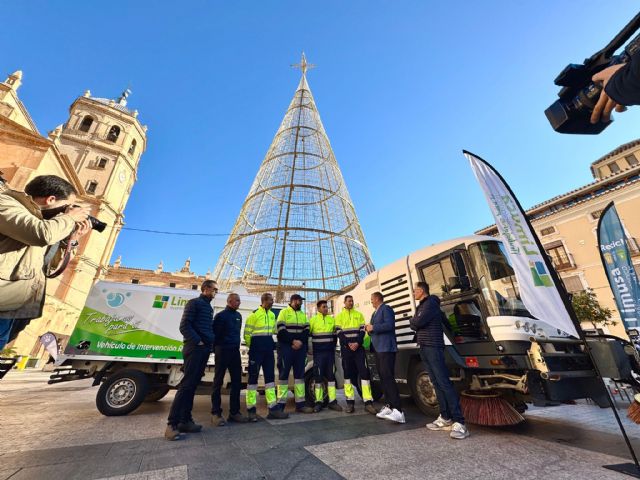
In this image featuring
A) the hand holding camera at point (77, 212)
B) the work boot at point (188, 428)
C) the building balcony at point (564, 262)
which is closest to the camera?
the hand holding camera at point (77, 212)

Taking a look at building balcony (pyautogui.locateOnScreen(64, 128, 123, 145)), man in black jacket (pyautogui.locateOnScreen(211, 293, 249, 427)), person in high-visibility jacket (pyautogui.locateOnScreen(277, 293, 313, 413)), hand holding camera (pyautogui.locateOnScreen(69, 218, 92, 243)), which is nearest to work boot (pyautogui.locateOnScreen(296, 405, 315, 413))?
person in high-visibility jacket (pyautogui.locateOnScreen(277, 293, 313, 413))

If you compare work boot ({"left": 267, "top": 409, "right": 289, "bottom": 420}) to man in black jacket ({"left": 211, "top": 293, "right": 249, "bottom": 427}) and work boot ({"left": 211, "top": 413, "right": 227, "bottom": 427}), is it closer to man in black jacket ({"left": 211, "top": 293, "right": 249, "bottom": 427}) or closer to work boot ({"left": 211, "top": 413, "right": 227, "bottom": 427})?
man in black jacket ({"left": 211, "top": 293, "right": 249, "bottom": 427})

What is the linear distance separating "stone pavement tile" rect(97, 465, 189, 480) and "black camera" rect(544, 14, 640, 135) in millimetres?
3595

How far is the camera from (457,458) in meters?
2.55

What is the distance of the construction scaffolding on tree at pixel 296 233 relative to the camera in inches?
349

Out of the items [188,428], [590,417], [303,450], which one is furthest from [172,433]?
[590,417]

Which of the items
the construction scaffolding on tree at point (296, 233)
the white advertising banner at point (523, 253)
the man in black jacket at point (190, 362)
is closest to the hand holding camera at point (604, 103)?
the white advertising banner at point (523, 253)

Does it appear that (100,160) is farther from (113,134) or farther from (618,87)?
(618,87)

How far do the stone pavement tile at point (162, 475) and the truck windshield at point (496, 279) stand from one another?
373 centimetres

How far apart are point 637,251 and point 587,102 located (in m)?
24.9

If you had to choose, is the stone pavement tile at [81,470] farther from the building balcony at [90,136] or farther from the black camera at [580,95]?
the building balcony at [90,136]

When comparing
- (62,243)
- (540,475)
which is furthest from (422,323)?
(62,243)

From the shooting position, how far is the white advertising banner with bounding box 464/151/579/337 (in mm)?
2959

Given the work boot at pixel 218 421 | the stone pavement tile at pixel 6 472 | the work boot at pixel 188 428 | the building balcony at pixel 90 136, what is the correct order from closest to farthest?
1. the stone pavement tile at pixel 6 472
2. the work boot at pixel 188 428
3. the work boot at pixel 218 421
4. the building balcony at pixel 90 136
